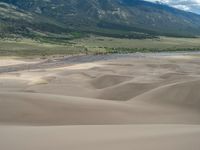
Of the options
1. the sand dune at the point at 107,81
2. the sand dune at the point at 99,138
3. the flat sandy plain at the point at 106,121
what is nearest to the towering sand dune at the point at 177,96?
the flat sandy plain at the point at 106,121

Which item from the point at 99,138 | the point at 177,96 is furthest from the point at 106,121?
the point at 177,96

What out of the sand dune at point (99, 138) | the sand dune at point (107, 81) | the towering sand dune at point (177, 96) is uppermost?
the sand dune at point (99, 138)

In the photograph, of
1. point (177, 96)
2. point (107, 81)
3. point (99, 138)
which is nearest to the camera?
point (99, 138)

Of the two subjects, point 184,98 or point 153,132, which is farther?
point 184,98

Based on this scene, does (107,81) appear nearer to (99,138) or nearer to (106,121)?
(106,121)

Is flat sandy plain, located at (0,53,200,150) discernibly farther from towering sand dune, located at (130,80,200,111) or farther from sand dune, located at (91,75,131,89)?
sand dune, located at (91,75,131,89)

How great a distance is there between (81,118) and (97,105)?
2.38 m

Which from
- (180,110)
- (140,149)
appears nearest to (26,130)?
(140,149)

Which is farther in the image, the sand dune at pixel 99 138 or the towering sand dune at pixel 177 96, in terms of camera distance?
the towering sand dune at pixel 177 96

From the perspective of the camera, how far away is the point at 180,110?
63.7 feet

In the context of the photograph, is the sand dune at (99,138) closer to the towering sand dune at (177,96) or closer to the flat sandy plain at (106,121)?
the flat sandy plain at (106,121)

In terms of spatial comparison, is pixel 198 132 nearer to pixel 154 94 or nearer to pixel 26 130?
pixel 26 130

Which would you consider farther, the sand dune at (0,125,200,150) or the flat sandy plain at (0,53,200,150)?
the flat sandy plain at (0,53,200,150)

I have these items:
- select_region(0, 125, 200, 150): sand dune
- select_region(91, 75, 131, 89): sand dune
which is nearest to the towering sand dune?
select_region(0, 125, 200, 150): sand dune
